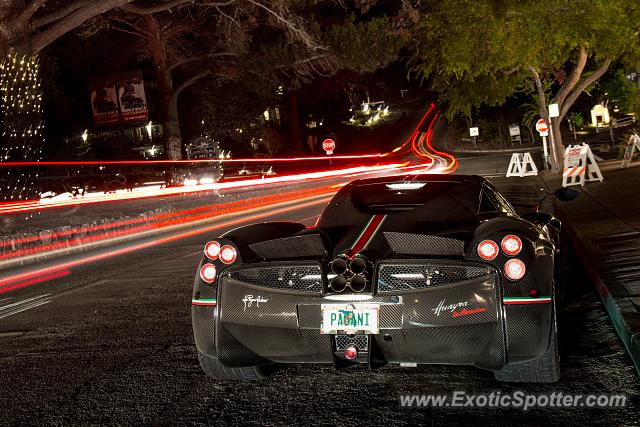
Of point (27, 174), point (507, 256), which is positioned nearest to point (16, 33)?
point (27, 174)

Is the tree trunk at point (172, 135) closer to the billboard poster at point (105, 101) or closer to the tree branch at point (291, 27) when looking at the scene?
the billboard poster at point (105, 101)

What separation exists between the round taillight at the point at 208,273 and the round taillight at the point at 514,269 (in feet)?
5.99

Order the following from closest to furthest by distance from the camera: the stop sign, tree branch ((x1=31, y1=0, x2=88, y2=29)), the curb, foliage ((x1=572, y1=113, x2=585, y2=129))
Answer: the curb → tree branch ((x1=31, y1=0, x2=88, y2=29)) → the stop sign → foliage ((x1=572, y1=113, x2=585, y2=129))

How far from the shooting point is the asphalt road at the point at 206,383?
4.62m

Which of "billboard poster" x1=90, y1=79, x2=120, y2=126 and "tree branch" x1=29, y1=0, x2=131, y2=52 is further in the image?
"billboard poster" x1=90, y1=79, x2=120, y2=126

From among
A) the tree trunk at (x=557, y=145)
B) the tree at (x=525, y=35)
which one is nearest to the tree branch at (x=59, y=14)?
the tree at (x=525, y=35)

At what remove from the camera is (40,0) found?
2211cm

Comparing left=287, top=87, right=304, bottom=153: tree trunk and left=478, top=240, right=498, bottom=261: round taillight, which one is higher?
left=287, top=87, right=304, bottom=153: tree trunk

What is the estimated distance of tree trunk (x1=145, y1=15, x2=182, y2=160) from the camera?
38656 mm

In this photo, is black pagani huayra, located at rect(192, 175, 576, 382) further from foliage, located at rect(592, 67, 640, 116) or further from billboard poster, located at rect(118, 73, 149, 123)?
billboard poster, located at rect(118, 73, 149, 123)

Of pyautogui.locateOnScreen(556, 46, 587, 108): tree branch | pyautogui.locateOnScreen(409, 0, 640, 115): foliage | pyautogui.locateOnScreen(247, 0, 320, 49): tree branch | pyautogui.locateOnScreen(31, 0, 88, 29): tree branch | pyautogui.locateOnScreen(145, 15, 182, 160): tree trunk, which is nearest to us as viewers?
pyautogui.locateOnScreen(31, 0, 88, 29): tree branch

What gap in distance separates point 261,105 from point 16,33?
26.1m

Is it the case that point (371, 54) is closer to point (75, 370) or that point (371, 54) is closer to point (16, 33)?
point (16, 33)

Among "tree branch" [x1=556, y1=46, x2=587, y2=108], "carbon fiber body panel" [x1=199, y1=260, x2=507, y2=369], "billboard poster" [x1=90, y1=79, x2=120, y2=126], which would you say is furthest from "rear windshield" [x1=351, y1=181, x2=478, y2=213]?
"billboard poster" [x1=90, y1=79, x2=120, y2=126]
